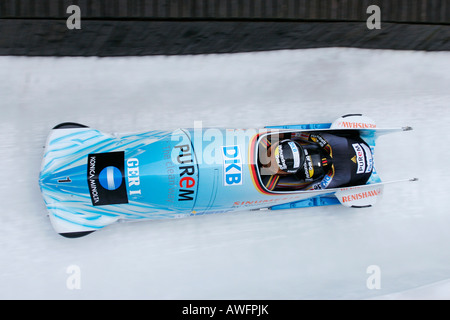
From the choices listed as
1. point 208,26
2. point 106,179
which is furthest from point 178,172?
point 208,26

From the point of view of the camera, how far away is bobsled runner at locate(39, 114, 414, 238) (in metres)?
3.61

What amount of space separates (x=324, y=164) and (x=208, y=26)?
6.35 feet

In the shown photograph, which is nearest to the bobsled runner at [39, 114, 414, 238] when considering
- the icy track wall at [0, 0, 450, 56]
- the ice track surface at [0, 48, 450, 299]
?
the ice track surface at [0, 48, 450, 299]

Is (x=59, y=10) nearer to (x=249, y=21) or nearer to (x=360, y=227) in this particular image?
(x=249, y=21)

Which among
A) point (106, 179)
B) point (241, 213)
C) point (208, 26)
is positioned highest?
point (208, 26)

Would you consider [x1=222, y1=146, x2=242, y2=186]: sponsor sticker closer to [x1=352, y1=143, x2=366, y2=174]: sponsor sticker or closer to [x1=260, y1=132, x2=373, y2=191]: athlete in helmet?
[x1=260, y1=132, x2=373, y2=191]: athlete in helmet

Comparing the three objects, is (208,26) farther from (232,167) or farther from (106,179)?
(106,179)

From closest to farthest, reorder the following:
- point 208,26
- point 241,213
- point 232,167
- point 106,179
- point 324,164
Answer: point 106,179 → point 232,167 → point 208,26 → point 324,164 → point 241,213

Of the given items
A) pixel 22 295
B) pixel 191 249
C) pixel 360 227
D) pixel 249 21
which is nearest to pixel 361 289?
pixel 360 227

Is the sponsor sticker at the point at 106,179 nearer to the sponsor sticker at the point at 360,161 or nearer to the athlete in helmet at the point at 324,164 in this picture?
the athlete in helmet at the point at 324,164

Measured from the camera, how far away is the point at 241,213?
4410 mm

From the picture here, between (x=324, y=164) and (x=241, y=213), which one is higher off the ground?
(x=324, y=164)

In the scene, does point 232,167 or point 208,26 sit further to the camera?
point 208,26

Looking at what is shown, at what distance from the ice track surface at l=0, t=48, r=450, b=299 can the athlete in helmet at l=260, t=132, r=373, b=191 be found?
472 mm
